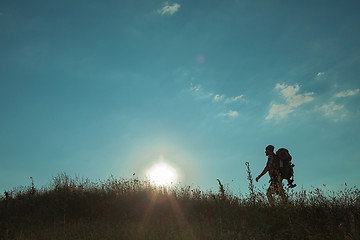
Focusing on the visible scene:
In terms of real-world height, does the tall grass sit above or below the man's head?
below

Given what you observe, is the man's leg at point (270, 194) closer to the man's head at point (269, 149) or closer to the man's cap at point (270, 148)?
the man's head at point (269, 149)

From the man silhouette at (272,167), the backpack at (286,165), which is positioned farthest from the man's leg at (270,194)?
the backpack at (286,165)

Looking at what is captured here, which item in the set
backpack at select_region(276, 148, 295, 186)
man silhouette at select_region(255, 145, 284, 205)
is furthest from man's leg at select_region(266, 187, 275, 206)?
backpack at select_region(276, 148, 295, 186)

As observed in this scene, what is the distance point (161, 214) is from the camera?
8625 mm

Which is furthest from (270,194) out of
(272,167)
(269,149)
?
(269,149)

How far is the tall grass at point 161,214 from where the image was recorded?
6496 mm

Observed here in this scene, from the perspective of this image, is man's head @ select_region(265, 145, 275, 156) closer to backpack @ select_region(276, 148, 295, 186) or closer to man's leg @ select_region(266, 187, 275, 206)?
backpack @ select_region(276, 148, 295, 186)

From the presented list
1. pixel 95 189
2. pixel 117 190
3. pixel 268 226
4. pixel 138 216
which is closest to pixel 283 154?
pixel 268 226

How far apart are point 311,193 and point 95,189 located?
7.31 metres

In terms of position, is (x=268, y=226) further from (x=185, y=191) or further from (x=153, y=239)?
(x=185, y=191)

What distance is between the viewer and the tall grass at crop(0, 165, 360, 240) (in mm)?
6496

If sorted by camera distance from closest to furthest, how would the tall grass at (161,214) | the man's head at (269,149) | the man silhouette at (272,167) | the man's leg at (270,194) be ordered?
the tall grass at (161,214) → the man's leg at (270,194) → the man silhouette at (272,167) → the man's head at (269,149)

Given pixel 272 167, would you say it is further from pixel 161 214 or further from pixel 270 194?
pixel 161 214

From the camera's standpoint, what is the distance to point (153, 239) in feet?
18.2
